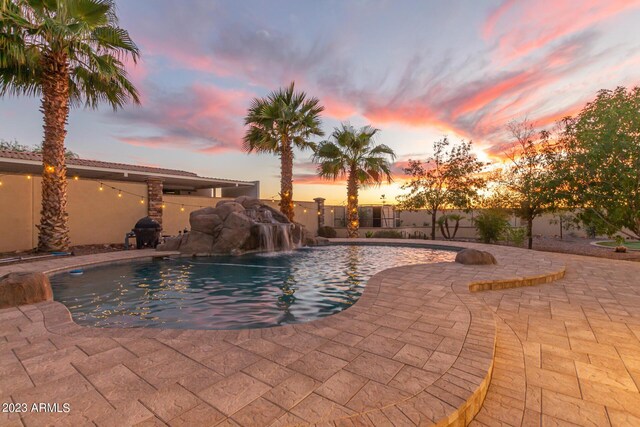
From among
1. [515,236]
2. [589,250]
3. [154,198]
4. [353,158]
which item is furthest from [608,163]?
[154,198]

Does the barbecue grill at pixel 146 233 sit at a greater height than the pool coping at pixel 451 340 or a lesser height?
greater

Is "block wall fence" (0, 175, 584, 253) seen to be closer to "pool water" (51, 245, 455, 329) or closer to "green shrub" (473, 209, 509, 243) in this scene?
"pool water" (51, 245, 455, 329)

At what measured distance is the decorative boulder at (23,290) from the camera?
4285 mm

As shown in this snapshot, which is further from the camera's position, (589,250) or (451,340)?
(589,250)

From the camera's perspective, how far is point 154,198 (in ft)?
47.0

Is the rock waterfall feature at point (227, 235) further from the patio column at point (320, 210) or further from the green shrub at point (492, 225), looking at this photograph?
the green shrub at point (492, 225)

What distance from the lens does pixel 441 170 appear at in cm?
1814

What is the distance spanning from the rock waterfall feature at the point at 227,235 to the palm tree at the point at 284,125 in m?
3.39

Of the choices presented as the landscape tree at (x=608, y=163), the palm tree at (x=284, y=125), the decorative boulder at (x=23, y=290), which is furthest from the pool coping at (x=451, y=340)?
the palm tree at (x=284, y=125)

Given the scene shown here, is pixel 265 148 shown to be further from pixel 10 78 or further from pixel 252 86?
pixel 10 78

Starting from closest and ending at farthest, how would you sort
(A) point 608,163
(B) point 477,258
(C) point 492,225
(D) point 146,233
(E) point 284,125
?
(B) point 477,258 < (A) point 608,163 < (D) point 146,233 < (E) point 284,125 < (C) point 492,225

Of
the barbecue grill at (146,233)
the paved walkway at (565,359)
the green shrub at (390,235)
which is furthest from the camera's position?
the green shrub at (390,235)

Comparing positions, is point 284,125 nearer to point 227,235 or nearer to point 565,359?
point 227,235

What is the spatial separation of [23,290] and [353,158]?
15425mm
